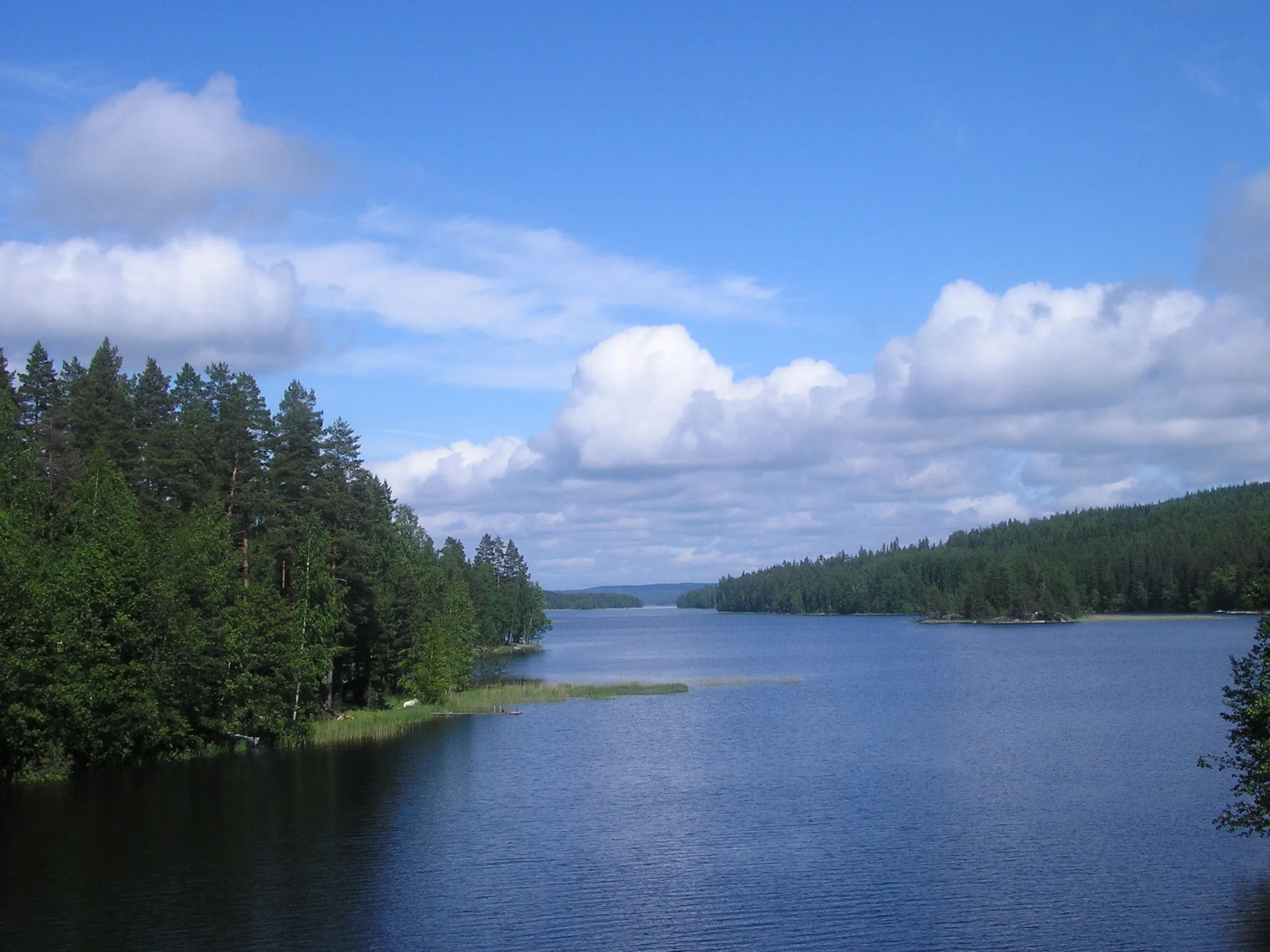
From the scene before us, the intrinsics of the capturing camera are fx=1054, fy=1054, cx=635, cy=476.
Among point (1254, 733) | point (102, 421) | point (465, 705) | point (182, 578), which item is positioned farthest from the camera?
point (465, 705)

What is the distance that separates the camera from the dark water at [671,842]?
80.7 feet

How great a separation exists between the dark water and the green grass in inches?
106

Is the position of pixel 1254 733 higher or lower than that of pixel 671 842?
higher

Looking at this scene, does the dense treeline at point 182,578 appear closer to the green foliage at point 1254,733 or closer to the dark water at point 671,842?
the dark water at point 671,842

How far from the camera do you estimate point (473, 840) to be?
108 feet

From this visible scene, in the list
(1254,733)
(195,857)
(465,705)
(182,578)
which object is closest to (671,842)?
(195,857)

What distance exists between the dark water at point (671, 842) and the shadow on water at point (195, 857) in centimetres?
11

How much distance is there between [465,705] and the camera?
6931 cm

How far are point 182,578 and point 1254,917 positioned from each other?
42101 mm

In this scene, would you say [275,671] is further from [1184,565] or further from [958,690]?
[1184,565]

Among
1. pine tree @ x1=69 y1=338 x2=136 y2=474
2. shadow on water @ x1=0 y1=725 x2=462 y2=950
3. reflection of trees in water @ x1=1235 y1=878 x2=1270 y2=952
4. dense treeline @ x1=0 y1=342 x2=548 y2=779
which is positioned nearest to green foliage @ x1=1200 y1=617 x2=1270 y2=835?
reflection of trees in water @ x1=1235 y1=878 x2=1270 y2=952

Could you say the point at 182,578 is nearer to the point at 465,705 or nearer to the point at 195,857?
the point at 195,857

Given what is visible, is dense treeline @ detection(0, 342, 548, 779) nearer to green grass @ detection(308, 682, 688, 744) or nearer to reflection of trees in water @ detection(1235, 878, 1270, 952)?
green grass @ detection(308, 682, 688, 744)

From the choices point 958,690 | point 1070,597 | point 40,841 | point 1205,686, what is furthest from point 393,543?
point 1070,597
